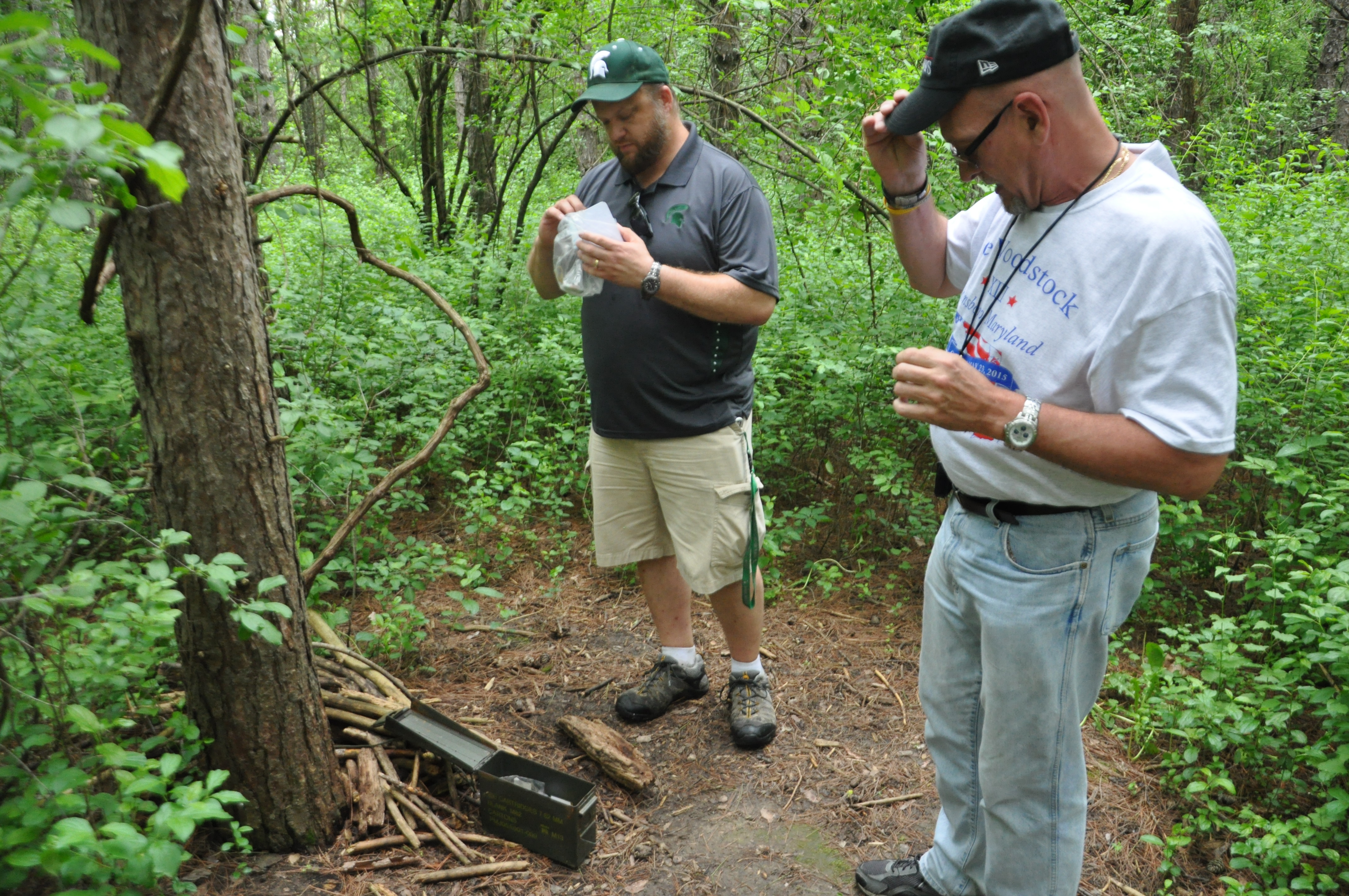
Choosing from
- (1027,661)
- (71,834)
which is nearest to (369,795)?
(71,834)

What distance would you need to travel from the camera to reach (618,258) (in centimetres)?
269

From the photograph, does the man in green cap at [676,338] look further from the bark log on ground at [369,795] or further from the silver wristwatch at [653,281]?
the bark log on ground at [369,795]

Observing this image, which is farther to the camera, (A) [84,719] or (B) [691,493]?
(B) [691,493]

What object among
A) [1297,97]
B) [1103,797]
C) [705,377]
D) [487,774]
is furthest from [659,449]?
[1297,97]

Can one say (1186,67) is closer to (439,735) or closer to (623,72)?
(623,72)

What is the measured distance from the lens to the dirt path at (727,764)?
8.43 ft

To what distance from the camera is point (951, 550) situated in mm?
2107

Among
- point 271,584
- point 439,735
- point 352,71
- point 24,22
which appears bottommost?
point 439,735

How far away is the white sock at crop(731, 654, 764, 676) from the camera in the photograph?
3.33 m

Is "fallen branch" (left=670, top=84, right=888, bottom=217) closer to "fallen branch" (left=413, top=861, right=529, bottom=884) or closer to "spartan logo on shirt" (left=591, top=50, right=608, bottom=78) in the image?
"spartan logo on shirt" (left=591, top=50, right=608, bottom=78)

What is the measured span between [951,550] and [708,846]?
4.50 ft

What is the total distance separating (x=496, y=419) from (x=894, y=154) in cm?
349

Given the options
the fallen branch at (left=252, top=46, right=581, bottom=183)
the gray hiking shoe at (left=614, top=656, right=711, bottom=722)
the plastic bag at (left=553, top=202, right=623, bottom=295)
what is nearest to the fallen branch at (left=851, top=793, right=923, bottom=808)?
the gray hiking shoe at (left=614, top=656, right=711, bottom=722)

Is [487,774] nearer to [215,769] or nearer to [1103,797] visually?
[215,769]
